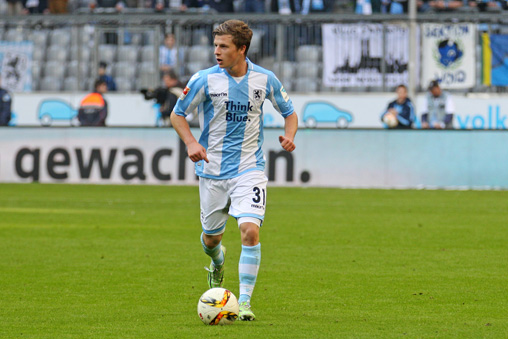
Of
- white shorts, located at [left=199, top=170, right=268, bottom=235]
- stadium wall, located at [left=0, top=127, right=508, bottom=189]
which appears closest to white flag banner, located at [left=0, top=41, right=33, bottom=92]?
stadium wall, located at [left=0, top=127, right=508, bottom=189]

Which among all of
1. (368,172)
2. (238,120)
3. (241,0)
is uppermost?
(241,0)

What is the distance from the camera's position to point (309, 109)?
26.1 m

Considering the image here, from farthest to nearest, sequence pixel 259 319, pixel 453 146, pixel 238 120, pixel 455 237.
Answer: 1. pixel 453 146
2. pixel 455 237
3. pixel 238 120
4. pixel 259 319

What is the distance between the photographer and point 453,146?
20.6 m

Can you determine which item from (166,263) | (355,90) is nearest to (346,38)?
(355,90)

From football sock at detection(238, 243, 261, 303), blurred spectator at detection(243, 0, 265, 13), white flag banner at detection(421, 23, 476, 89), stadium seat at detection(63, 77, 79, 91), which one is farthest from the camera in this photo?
stadium seat at detection(63, 77, 79, 91)

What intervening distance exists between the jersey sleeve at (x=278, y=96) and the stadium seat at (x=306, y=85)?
19060 millimetres

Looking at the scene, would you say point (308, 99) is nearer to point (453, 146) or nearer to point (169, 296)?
point (453, 146)

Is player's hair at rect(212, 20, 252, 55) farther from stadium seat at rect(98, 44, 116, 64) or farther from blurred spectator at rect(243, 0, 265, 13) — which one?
stadium seat at rect(98, 44, 116, 64)

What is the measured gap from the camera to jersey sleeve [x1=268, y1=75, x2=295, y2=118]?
7328 mm

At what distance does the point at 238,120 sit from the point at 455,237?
600cm

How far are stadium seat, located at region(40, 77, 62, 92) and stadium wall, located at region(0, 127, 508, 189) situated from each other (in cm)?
638

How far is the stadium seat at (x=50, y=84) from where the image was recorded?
27.6 metres

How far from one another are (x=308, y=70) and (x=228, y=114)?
19431 mm
